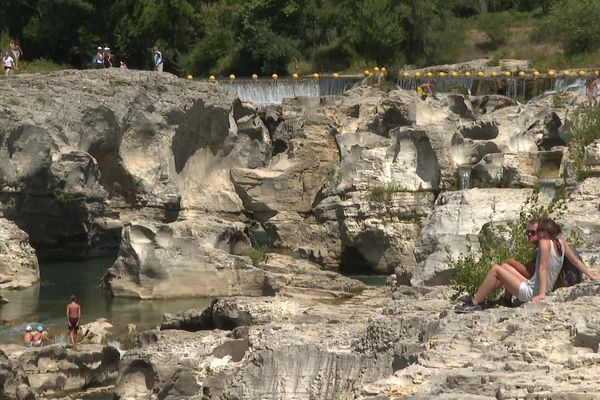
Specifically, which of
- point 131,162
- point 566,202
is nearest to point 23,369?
point 566,202

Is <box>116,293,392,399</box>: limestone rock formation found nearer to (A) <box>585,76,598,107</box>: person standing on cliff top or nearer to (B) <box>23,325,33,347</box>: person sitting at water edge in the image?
(B) <box>23,325,33,347</box>: person sitting at water edge

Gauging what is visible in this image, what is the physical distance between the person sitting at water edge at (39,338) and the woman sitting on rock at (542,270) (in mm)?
11328

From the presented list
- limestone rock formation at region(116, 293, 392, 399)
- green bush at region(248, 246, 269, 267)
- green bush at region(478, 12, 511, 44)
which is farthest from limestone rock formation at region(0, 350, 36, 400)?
green bush at region(478, 12, 511, 44)

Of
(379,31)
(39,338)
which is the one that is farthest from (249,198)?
(379,31)

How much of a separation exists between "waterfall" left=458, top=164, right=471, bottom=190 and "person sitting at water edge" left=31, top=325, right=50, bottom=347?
12289mm

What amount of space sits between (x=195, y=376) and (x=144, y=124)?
788 inches

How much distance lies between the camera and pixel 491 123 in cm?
3394

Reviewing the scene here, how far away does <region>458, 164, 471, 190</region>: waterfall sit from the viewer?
31491 mm

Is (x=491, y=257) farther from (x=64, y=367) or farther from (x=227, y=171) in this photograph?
(x=227, y=171)

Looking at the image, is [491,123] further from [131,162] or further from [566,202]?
[566,202]

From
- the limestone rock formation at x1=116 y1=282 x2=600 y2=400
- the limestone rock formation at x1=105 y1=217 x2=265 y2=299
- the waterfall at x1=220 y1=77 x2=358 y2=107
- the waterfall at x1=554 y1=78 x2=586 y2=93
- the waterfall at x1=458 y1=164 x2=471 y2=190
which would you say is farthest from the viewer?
the waterfall at x1=220 y1=77 x2=358 y2=107

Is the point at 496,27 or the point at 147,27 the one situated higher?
the point at 496,27

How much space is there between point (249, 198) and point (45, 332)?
45.1ft

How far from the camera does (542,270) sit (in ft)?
41.4
